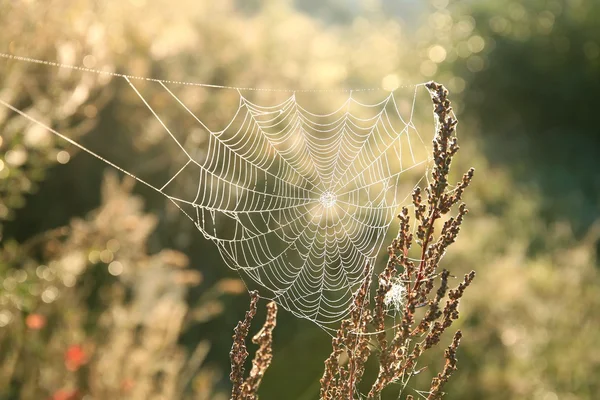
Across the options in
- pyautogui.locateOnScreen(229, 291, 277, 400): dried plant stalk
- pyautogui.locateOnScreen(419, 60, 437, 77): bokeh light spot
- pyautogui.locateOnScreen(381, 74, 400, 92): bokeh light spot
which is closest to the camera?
pyautogui.locateOnScreen(229, 291, 277, 400): dried plant stalk

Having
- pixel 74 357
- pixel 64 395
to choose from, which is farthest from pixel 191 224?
pixel 64 395

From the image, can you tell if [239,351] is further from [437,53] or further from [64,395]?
[437,53]

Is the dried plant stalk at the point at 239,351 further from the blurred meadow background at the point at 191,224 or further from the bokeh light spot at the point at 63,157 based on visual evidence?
the bokeh light spot at the point at 63,157

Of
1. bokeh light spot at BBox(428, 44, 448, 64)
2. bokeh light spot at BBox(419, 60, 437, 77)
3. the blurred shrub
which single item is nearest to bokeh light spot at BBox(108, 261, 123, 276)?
the blurred shrub

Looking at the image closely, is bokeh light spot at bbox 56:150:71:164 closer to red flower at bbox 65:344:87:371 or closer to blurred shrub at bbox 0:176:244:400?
blurred shrub at bbox 0:176:244:400

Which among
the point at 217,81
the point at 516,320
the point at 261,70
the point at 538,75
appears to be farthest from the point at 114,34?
the point at 538,75

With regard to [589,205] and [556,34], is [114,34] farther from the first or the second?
[556,34]
